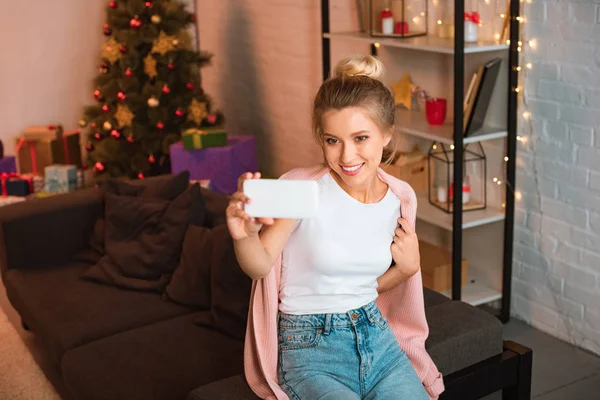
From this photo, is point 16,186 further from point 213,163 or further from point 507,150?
point 507,150

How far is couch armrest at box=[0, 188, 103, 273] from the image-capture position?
3.73m

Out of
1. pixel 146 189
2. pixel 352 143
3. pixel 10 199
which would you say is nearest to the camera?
pixel 352 143

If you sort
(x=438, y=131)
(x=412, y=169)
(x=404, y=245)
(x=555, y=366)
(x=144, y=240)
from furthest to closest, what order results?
(x=412, y=169)
(x=438, y=131)
(x=144, y=240)
(x=555, y=366)
(x=404, y=245)

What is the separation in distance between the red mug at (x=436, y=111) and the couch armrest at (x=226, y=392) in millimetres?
1908

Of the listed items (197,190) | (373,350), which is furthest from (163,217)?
(373,350)

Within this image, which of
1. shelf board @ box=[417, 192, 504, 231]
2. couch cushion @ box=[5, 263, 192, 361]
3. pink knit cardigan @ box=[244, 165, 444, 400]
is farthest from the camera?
shelf board @ box=[417, 192, 504, 231]

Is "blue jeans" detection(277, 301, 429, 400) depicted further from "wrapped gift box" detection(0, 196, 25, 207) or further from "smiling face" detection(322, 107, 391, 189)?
"wrapped gift box" detection(0, 196, 25, 207)

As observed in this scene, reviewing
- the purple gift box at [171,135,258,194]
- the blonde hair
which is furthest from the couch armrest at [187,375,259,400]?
the purple gift box at [171,135,258,194]

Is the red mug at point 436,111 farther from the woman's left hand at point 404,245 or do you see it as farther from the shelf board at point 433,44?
the woman's left hand at point 404,245

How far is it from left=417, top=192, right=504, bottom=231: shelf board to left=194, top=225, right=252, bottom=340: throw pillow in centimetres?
104

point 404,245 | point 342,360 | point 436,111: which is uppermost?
point 436,111

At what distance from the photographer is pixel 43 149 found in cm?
570

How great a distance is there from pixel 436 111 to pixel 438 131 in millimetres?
134

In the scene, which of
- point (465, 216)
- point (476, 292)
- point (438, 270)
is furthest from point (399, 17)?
point (476, 292)
